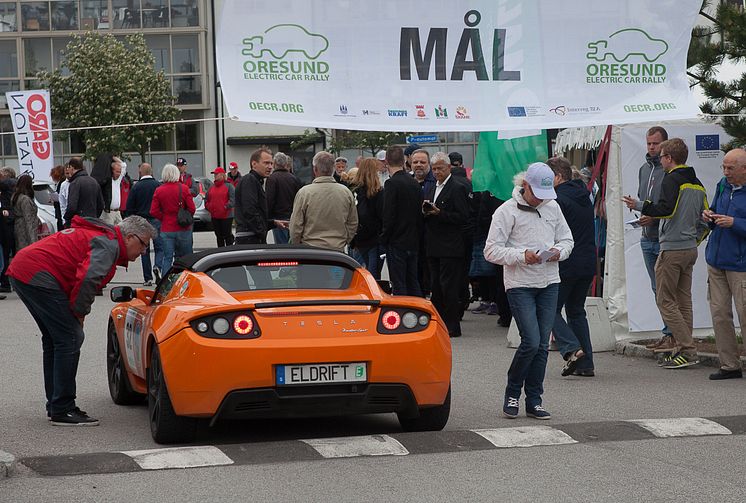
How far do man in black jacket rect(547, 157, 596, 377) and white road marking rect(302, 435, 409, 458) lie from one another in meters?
3.27

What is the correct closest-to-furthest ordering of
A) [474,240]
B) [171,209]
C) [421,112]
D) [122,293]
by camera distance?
[122,293], [421,112], [474,240], [171,209]

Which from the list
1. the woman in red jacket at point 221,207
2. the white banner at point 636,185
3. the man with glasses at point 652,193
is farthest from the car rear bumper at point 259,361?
the woman in red jacket at point 221,207

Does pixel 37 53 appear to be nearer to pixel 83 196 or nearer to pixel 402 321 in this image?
A: pixel 83 196

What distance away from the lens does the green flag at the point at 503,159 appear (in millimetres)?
14719

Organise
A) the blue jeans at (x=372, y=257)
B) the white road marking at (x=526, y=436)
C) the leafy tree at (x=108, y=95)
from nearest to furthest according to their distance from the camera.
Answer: the white road marking at (x=526, y=436)
the blue jeans at (x=372, y=257)
the leafy tree at (x=108, y=95)

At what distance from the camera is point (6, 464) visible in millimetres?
7164

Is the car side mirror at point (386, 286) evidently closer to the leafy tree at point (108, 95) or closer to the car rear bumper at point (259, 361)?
the car rear bumper at point (259, 361)

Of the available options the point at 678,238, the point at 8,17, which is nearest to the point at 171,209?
the point at 678,238

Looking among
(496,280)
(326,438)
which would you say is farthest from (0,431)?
(496,280)

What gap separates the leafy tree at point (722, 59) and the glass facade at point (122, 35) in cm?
4914

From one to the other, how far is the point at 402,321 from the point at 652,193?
15.7ft

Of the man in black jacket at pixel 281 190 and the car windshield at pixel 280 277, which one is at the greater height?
the man in black jacket at pixel 281 190

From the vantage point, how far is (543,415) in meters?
9.02

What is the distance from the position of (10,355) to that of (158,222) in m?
7.60
